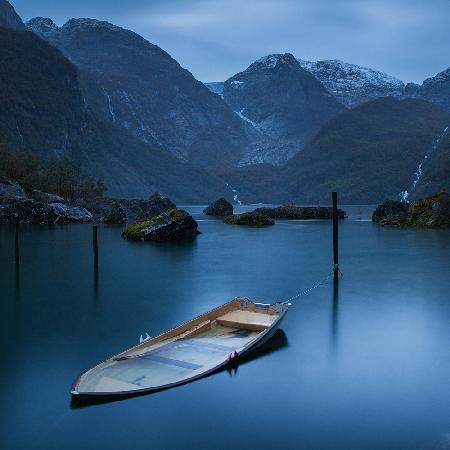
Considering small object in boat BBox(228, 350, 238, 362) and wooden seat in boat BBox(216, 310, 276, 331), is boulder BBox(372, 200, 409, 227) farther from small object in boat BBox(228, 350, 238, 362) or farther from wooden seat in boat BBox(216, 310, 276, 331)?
small object in boat BBox(228, 350, 238, 362)

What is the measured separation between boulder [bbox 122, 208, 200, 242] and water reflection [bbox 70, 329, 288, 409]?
147ft

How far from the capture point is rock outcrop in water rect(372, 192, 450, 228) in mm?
86688

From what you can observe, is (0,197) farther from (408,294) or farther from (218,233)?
(408,294)

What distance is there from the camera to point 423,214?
9125 centimetres

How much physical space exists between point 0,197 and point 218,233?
3975 cm

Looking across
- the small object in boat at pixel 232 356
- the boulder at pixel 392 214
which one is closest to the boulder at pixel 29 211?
the boulder at pixel 392 214

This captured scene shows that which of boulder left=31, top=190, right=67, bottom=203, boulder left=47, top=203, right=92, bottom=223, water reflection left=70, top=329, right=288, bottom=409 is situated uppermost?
boulder left=31, top=190, right=67, bottom=203

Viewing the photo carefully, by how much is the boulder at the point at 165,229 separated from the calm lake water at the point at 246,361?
19755 millimetres

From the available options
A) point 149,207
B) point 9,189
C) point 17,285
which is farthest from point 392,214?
point 17,285

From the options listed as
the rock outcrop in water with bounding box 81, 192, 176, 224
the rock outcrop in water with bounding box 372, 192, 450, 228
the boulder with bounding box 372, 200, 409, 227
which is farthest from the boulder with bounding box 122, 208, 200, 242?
the boulder with bounding box 372, 200, 409, 227

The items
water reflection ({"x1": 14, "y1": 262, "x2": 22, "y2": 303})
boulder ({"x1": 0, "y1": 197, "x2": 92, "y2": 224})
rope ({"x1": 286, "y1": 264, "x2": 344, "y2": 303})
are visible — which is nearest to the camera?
water reflection ({"x1": 14, "y1": 262, "x2": 22, "y2": 303})

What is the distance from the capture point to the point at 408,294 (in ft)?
110

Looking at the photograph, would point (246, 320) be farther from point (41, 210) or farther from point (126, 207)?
point (126, 207)

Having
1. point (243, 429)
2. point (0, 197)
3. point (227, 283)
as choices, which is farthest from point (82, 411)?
point (0, 197)
